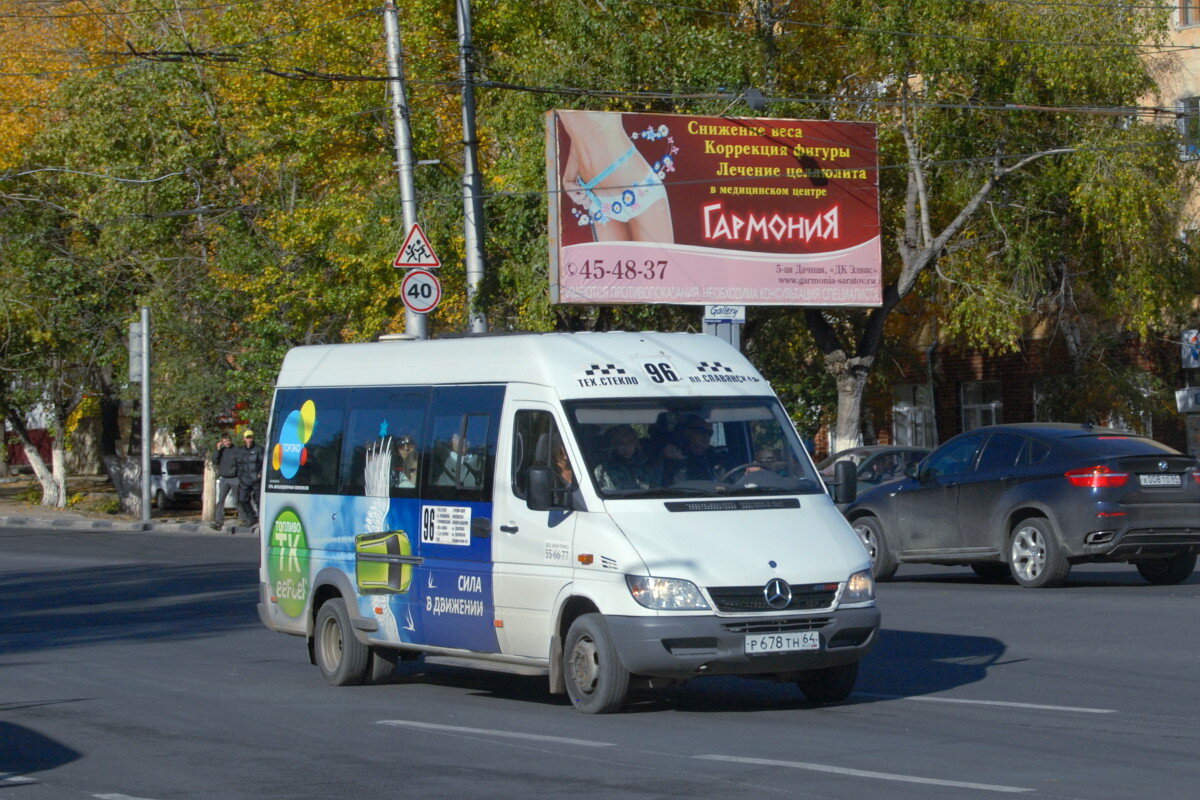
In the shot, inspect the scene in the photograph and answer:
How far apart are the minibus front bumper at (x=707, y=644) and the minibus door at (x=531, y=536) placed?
25.8 inches

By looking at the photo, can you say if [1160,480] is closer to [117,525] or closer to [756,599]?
[756,599]

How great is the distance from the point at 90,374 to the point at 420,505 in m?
34.7

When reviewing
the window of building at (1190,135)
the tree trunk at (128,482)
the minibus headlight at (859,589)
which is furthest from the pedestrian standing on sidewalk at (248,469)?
the minibus headlight at (859,589)

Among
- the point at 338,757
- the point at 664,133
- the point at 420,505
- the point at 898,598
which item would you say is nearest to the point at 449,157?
the point at 664,133

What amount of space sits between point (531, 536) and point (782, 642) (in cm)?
169

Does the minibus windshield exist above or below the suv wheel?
above

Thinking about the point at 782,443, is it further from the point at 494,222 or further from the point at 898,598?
the point at 494,222

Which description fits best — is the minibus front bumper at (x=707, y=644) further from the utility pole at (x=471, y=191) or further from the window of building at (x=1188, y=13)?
the window of building at (x=1188, y=13)

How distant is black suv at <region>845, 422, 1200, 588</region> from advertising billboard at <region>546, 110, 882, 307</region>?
9.33 m

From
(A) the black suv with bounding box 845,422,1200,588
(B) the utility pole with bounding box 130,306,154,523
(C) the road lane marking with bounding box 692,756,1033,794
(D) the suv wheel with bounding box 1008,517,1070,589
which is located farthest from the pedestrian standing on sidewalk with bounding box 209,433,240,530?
(C) the road lane marking with bounding box 692,756,1033,794

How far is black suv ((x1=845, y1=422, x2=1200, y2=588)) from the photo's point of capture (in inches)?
661

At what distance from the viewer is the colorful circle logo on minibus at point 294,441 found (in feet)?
42.1

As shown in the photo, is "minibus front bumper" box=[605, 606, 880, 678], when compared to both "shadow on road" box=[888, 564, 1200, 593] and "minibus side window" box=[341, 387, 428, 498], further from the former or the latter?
"shadow on road" box=[888, 564, 1200, 593]

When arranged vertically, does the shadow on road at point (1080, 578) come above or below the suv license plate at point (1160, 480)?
below
